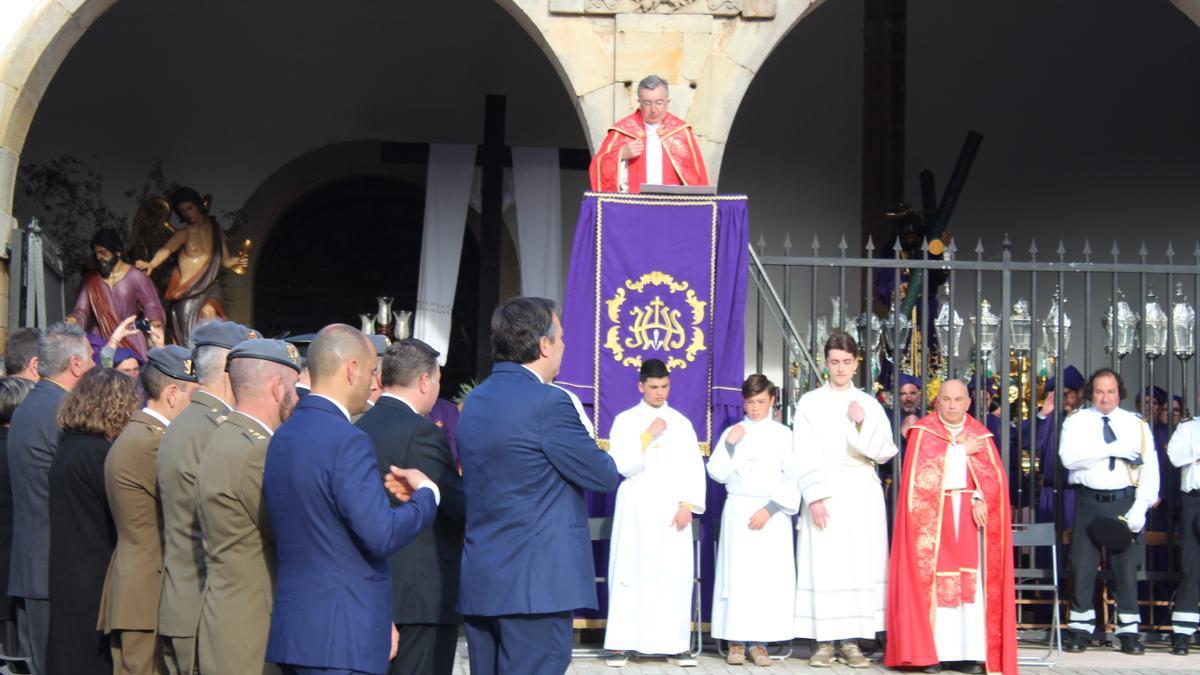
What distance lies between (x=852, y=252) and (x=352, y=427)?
927 centimetres

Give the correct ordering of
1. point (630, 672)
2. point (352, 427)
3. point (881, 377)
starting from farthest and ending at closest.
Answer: point (881, 377) < point (630, 672) < point (352, 427)

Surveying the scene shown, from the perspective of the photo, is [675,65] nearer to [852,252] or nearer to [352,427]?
[852,252]

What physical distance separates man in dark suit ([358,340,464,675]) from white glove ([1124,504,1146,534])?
194 inches

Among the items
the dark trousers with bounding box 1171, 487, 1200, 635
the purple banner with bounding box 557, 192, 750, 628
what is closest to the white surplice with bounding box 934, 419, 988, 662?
the dark trousers with bounding box 1171, 487, 1200, 635

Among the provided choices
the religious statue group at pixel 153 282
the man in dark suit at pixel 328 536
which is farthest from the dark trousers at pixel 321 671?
the religious statue group at pixel 153 282

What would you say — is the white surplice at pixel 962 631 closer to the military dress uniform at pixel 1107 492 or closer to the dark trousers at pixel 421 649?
the military dress uniform at pixel 1107 492

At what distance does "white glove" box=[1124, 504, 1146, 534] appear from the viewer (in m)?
9.10

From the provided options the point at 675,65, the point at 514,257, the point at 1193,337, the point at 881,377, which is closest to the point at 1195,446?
the point at 1193,337

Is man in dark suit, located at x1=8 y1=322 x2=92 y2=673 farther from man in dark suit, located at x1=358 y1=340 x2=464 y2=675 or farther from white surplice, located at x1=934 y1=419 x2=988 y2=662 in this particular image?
white surplice, located at x1=934 y1=419 x2=988 y2=662

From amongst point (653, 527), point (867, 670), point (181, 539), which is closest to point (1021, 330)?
point (867, 670)

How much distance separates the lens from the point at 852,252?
44.3 ft

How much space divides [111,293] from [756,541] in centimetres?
541

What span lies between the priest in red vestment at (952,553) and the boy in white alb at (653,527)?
110 cm

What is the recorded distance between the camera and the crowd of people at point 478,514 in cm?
480
